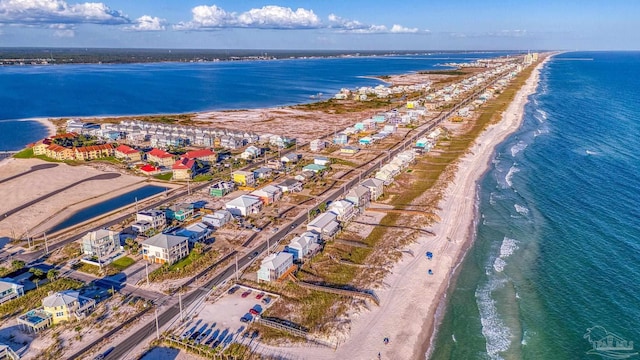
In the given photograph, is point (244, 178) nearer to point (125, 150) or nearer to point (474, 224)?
point (125, 150)

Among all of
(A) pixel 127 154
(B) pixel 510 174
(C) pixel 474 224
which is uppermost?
(A) pixel 127 154

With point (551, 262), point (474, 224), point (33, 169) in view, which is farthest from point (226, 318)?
point (33, 169)

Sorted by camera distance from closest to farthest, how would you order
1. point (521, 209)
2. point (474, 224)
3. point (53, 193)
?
point (474, 224), point (521, 209), point (53, 193)

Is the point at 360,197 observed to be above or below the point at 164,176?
above

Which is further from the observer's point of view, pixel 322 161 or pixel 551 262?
pixel 322 161

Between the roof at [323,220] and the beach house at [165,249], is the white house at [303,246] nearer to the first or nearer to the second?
the roof at [323,220]

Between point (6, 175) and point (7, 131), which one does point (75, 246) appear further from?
point (7, 131)

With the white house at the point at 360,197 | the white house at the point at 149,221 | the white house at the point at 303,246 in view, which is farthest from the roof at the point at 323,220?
the white house at the point at 149,221
